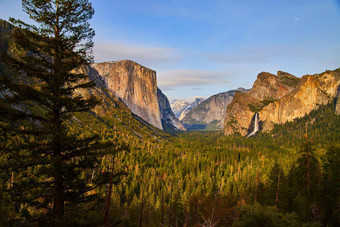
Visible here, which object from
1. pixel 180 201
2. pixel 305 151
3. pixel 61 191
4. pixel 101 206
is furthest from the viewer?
pixel 180 201

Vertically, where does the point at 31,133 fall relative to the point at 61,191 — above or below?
above

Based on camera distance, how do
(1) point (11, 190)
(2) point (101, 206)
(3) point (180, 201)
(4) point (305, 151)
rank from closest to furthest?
(1) point (11, 190), (2) point (101, 206), (4) point (305, 151), (3) point (180, 201)

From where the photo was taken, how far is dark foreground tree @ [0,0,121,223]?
10500mm

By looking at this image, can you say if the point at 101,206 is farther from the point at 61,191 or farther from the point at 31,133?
the point at 31,133

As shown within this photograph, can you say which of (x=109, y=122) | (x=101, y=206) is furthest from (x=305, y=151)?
(x=109, y=122)

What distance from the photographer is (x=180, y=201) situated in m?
53.7

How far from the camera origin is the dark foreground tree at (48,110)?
413 inches

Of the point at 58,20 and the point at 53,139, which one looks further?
the point at 58,20

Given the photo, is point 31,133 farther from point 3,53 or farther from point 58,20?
point 58,20

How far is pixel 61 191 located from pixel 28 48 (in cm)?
777

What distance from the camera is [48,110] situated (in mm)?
11398

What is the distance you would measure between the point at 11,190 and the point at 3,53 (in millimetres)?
6582

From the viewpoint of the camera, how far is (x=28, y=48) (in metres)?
11.6

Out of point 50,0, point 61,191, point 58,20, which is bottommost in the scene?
point 61,191
